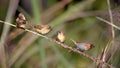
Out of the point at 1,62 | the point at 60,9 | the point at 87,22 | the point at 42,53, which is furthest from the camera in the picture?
the point at 60,9

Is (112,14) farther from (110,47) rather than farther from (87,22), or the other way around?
(87,22)

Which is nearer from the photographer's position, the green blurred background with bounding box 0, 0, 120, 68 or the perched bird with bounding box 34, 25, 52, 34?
the perched bird with bounding box 34, 25, 52, 34

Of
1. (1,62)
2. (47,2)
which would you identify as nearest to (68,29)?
(47,2)

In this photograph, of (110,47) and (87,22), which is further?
(87,22)

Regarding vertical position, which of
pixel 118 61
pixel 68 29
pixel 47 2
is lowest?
pixel 118 61

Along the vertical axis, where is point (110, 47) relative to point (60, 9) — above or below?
below

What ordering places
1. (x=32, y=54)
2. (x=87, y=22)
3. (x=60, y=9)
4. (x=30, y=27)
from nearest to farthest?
(x=30, y=27) → (x=32, y=54) → (x=87, y=22) → (x=60, y=9)

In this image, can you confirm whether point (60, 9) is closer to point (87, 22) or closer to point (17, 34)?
point (87, 22)

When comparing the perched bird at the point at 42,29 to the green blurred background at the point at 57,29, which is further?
the green blurred background at the point at 57,29

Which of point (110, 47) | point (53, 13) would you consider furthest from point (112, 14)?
point (53, 13)

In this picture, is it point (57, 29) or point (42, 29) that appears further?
point (57, 29)
